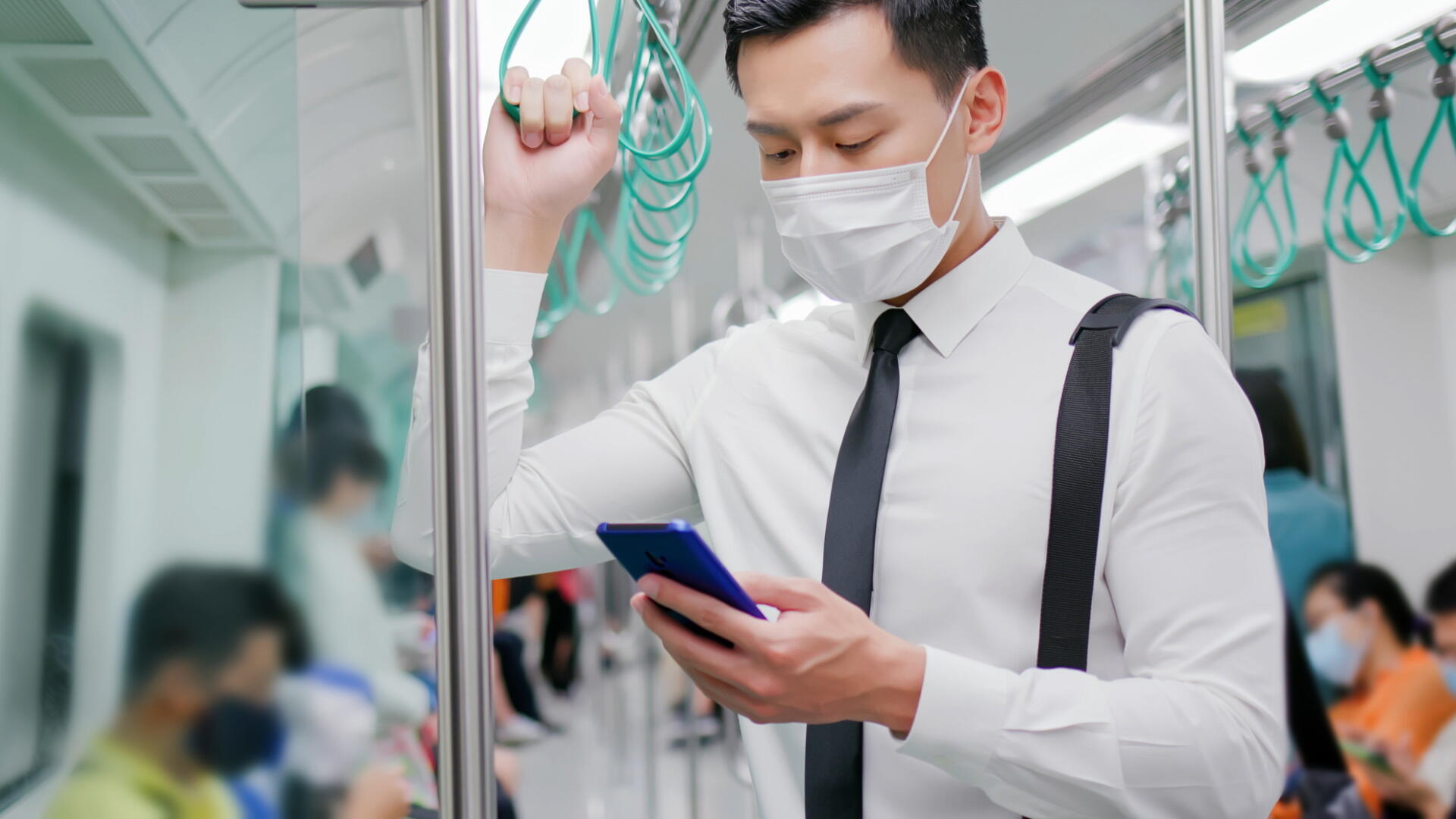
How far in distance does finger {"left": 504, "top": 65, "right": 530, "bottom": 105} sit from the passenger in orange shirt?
319 centimetres

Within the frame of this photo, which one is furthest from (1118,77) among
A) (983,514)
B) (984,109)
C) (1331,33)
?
(983,514)

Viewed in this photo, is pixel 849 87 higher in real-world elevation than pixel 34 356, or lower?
higher

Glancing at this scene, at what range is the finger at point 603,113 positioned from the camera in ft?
3.34

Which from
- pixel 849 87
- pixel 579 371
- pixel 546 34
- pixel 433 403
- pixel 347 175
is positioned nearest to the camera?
pixel 433 403

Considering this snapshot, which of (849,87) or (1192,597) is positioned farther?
(849,87)

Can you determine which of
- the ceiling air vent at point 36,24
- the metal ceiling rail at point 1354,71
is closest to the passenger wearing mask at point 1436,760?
the metal ceiling rail at point 1354,71

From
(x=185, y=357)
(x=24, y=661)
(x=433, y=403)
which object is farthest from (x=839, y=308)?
(x=24, y=661)

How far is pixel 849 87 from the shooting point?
103cm

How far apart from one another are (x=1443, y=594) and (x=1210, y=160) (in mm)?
2647

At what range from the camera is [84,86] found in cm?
123

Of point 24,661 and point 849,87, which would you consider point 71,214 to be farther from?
point 849,87

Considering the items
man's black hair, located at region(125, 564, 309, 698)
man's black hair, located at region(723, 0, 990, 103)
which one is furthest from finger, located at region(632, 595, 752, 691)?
man's black hair, located at region(125, 564, 309, 698)

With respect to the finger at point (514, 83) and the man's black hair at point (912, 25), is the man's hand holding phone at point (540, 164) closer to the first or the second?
A: the finger at point (514, 83)

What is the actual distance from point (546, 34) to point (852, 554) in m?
1.36
